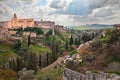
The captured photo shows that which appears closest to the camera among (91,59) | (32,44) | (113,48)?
(113,48)

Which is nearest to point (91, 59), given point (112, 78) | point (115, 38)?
point (115, 38)

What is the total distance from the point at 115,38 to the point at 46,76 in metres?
17.7

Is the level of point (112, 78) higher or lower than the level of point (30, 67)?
higher

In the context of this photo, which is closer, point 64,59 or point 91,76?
point 91,76

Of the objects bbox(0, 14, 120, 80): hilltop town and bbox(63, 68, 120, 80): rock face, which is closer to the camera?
bbox(63, 68, 120, 80): rock face

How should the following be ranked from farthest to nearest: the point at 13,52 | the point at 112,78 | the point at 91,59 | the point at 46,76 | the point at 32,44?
the point at 32,44
the point at 13,52
the point at 91,59
the point at 46,76
the point at 112,78

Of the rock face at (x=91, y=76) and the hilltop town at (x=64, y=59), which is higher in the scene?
the rock face at (x=91, y=76)

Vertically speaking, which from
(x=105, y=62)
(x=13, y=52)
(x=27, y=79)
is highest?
(x=105, y=62)

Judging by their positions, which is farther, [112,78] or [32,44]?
[32,44]

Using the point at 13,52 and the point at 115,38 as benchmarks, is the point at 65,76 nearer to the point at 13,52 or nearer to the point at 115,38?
the point at 115,38

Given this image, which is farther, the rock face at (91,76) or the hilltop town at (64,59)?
the hilltop town at (64,59)

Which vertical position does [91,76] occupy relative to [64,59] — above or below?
above

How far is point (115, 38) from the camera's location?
53.9 m

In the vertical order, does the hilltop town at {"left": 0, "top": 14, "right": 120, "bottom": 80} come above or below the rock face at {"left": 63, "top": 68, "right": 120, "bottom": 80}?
below
